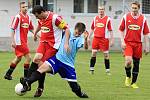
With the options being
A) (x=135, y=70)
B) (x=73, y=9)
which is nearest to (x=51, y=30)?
(x=135, y=70)

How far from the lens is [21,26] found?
58.1 feet

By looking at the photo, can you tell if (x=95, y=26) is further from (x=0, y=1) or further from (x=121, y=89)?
(x=0, y=1)

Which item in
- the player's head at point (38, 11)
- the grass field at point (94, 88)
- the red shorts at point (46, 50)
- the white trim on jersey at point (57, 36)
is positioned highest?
the player's head at point (38, 11)

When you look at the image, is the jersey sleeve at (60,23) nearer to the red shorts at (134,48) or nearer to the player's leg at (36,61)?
the player's leg at (36,61)

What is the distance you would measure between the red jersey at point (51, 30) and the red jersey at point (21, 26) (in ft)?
11.5

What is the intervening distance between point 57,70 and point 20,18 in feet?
15.2

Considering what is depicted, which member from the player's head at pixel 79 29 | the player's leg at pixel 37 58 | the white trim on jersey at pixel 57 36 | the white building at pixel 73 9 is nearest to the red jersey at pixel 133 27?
the white trim on jersey at pixel 57 36

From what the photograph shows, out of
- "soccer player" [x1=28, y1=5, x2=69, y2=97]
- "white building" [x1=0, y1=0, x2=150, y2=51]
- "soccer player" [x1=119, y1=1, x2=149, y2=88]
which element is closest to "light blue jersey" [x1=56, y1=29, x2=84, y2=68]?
"soccer player" [x1=28, y1=5, x2=69, y2=97]

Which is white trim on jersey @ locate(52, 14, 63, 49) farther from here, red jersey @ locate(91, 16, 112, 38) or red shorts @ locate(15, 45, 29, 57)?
red jersey @ locate(91, 16, 112, 38)

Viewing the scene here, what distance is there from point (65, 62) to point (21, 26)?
15.5 feet

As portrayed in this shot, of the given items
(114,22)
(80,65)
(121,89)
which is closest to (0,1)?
(114,22)

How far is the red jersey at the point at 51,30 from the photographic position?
13742 millimetres

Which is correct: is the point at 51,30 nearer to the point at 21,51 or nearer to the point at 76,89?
the point at 76,89

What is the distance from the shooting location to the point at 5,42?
37469 mm
